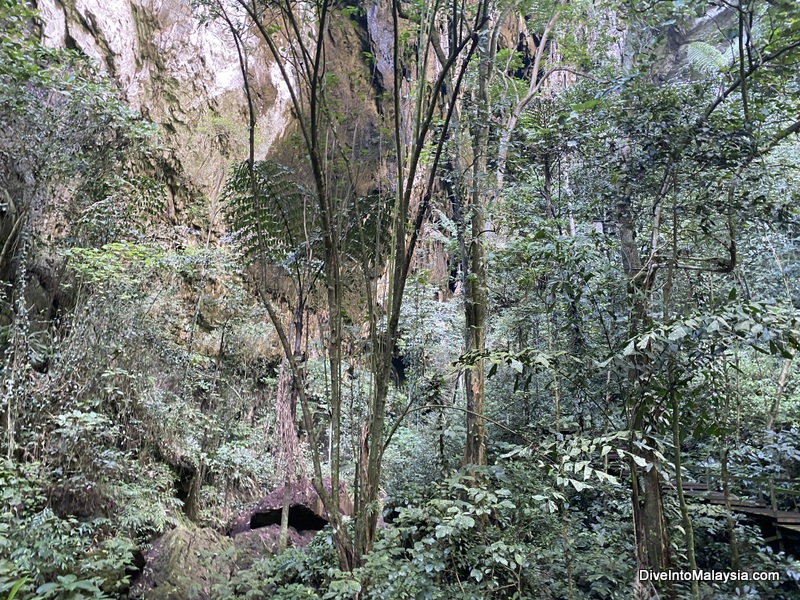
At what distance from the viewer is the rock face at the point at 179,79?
7066 millimetres

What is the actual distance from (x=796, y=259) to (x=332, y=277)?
8.01 meters

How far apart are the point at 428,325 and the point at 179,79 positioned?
594cm

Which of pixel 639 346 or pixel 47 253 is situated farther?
pixel 47 253

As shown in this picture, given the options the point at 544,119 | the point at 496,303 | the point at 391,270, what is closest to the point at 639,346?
the point at 391,270

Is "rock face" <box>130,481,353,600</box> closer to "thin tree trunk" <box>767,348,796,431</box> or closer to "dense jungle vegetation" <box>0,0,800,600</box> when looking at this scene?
"dense jungle vegetation" <box>0,0,800,600</box>

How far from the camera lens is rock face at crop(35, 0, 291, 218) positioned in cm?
707

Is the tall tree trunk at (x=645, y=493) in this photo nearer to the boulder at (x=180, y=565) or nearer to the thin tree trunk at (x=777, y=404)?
the boulder at (x=180, y=565)

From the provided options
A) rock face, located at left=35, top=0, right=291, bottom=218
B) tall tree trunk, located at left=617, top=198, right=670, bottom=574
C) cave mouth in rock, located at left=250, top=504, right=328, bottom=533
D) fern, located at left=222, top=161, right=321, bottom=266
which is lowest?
cave mouth in rock, located at left=250, top=504, right=328, bottom=533

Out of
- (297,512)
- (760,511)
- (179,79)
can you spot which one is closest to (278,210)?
(297,512)

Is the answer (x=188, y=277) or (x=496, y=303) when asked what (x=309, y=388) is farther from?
(x=496, y=303)

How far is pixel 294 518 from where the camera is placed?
5066 millimetres

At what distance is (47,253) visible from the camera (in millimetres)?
5277

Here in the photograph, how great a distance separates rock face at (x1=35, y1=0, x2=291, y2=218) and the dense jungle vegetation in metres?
0.68

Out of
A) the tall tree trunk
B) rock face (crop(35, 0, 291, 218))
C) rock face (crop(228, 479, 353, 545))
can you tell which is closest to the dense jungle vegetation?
the tall tree trunk
